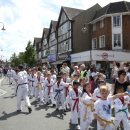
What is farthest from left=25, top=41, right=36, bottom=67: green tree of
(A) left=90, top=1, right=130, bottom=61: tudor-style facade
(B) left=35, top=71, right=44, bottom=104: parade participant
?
(B) left=35, top=71, right=44, bottom=104: parade participant

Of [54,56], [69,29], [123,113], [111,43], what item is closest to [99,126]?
[123,113]

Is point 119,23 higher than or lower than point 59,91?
higher

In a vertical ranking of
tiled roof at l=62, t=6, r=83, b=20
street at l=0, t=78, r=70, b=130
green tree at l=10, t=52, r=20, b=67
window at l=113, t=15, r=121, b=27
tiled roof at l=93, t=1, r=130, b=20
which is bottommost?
street at l=0, t=78, r=70, b=130

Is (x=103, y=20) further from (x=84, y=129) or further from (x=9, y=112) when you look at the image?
(x=84, y=129)

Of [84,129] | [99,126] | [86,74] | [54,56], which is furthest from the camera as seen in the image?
[54,56]

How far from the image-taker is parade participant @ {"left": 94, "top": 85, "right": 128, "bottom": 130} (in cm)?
644

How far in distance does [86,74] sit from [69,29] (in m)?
40.1

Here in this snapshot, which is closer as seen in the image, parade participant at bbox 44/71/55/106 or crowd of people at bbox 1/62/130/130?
crowd of people at bbox 1/62/130/130

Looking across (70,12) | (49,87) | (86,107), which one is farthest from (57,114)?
(70,12)

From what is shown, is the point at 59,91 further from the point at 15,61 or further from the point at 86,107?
the point at 15,61

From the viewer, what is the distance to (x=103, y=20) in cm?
4350

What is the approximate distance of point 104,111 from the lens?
257 inches

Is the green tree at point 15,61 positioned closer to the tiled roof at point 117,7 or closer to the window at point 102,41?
the window at point 102,41

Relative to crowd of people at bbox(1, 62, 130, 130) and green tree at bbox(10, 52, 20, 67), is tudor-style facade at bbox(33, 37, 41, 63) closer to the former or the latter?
green tree at bbox(10, 52, 20, 67)
